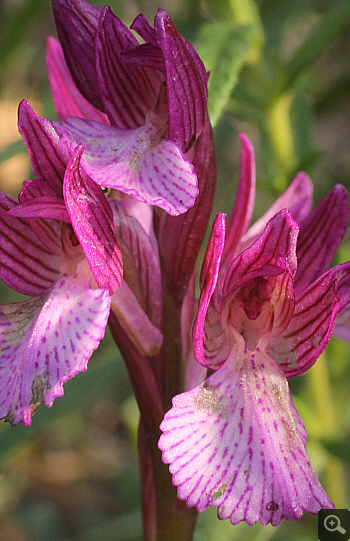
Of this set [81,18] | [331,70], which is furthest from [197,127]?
[331,70]

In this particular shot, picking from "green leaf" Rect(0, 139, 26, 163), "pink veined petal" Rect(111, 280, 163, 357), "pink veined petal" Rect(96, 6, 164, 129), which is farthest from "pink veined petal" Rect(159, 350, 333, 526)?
"green leaf" Rect(0, 139, 26, 163)

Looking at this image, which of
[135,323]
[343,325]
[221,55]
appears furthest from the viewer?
[221,55]

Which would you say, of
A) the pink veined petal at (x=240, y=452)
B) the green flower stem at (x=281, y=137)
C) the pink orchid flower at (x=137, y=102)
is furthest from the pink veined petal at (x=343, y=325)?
the green flower stem at (x=281, y=137)

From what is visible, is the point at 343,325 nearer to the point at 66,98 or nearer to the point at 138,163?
the point at 138,163

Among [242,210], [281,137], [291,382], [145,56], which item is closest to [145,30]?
[145,56]

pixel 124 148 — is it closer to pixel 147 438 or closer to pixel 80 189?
pixel 80 189

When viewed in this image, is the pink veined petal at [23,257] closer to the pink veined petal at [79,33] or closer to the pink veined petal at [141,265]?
the pink veined petal at [141,265]
